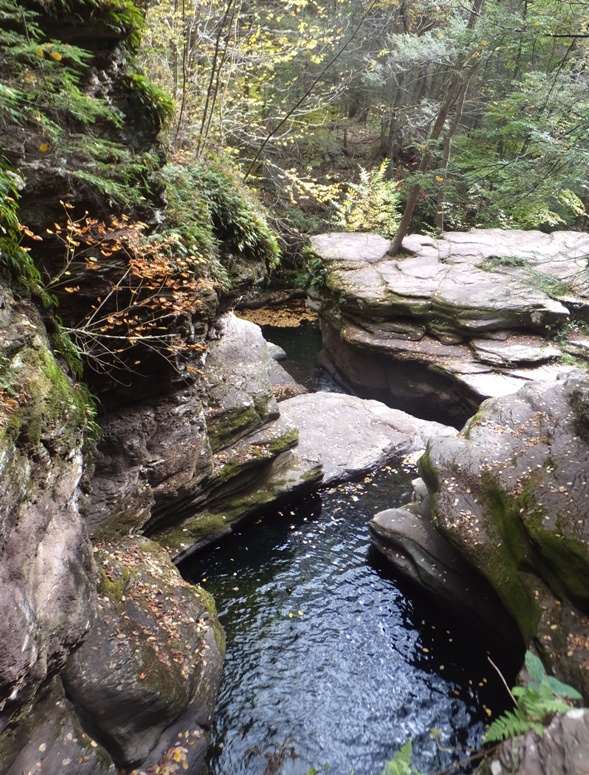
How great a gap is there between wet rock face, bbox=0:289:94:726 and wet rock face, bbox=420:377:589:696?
A: 5416 millimetres

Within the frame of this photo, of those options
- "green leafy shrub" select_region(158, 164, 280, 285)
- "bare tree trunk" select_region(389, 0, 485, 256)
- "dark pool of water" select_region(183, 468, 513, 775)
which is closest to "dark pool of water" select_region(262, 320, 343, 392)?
"bare tree trunk" select_region(389, 0, 485, 256)

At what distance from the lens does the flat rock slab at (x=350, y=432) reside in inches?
457

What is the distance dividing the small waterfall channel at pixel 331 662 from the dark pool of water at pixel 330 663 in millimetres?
17

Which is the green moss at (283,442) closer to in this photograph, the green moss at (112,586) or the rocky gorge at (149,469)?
the rocky gorge at (149,469)

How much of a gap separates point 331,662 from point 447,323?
10.7 meters

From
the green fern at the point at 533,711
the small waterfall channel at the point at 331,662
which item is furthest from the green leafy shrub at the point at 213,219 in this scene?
the green fern at the point at 533,711

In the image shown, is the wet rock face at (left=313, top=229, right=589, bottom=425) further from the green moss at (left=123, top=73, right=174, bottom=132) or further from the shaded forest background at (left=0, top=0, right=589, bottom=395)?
the green moss at (left=123, top=73, right=174, bottom=132)

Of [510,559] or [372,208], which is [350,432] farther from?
[372,208]

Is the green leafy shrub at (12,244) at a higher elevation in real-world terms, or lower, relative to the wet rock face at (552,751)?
higher

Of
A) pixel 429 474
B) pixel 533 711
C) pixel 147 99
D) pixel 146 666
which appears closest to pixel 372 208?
pixel 429 474

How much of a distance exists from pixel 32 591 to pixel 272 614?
479cm

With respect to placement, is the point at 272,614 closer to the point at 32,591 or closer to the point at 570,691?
the point at 32,591

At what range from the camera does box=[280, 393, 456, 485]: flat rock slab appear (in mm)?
11617

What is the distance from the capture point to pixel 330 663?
706cm
